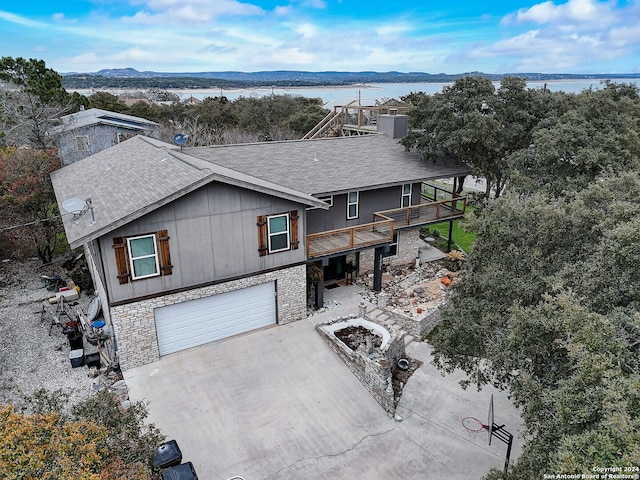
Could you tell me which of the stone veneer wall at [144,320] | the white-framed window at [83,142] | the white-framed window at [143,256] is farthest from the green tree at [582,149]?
the white-framed window at [83,142]

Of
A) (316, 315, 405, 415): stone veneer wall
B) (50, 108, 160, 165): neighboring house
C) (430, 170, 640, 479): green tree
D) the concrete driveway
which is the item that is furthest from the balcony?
(50, 108, 160, 165): neighboring house

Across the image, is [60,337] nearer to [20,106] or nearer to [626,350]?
[626,350]

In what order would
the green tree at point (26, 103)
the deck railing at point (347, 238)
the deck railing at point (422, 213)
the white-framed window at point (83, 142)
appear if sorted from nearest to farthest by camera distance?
1. the deck railing at point (347, 238)
2. the deck railing at point (422, 213)
3. the green tree at point (26, 103)
4. the white-framed window at point (83, 142)

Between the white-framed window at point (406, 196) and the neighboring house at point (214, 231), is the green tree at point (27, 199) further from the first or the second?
the white-framed window at point (406, 196)

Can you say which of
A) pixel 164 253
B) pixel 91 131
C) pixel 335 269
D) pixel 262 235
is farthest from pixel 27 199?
pixel 91 131

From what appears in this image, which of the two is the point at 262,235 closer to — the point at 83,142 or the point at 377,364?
the point at 377,364

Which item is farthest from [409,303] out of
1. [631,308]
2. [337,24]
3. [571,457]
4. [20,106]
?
[337,24]

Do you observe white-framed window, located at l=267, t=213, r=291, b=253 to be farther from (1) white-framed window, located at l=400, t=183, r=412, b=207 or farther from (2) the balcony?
(1) white-framed window, located at l=400, t=183, r=412, b=207
